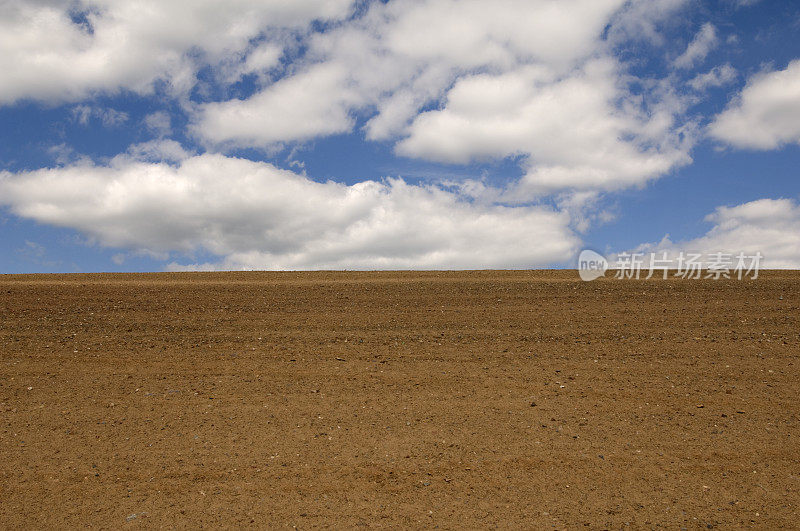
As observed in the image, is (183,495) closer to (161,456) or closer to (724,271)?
(161,456)

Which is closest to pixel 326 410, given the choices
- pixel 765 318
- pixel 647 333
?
pixel 647 333

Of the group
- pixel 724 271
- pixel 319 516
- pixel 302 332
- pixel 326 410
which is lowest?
pixel 319 516

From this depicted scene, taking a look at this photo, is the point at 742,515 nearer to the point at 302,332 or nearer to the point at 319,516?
the point at 319,516

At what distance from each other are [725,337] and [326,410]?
858 cm

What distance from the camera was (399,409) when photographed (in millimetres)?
7613

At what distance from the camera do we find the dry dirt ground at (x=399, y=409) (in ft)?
18.2

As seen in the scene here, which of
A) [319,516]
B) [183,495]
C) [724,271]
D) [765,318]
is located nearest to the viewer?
[319,516]

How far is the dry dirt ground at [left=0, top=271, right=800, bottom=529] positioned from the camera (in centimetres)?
554

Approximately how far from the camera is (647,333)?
10.8 meters

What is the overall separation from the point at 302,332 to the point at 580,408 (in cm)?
585

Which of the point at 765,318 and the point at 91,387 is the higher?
the point at 765,318

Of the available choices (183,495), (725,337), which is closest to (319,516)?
(183,495)

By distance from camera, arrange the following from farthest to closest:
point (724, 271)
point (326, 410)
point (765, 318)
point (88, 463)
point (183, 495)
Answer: point (724, 271) → point (765, 318) → point (326, 410) → point (88, 463) → point (183, 495)

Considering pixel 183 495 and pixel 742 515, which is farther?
pixel 183 495
